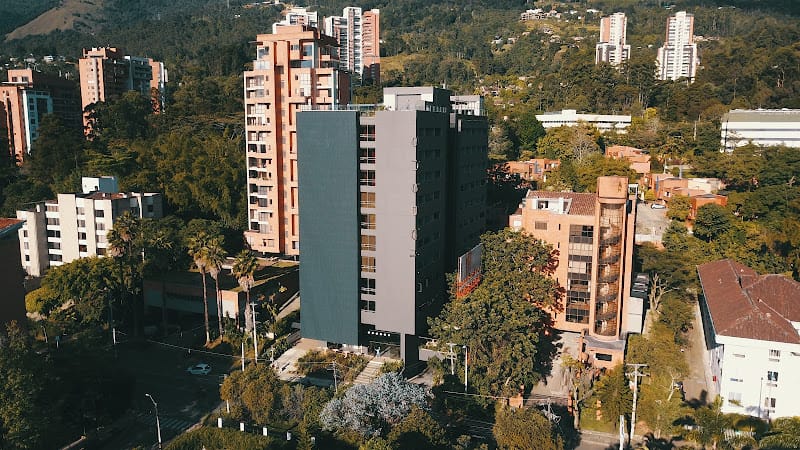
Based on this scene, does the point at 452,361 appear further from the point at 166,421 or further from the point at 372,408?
the point at 166,421

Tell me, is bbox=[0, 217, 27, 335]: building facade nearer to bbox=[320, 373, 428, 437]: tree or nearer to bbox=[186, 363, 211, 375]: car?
bbox=[186, 363, 211, 375]: car

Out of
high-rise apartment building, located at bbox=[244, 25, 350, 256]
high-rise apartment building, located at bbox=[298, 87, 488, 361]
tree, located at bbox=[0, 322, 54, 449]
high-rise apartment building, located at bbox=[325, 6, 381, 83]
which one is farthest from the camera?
high-rise apartment building, located at bbox=[325, 6, 381, 83]

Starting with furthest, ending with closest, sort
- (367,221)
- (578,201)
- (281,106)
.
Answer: (281,106) → (578,201) → (367,221)

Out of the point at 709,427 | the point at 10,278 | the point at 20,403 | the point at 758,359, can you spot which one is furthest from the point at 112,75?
the point at 709,427

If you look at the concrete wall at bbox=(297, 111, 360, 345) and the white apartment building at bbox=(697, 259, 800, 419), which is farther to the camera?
the concrete wall at bbox=(297, 111, 360, 345)

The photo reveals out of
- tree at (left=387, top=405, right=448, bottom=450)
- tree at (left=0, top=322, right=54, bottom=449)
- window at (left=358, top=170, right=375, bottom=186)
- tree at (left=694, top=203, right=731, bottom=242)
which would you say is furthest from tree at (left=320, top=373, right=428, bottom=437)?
tree at (left=694, top=203, right=731, bottom=242)

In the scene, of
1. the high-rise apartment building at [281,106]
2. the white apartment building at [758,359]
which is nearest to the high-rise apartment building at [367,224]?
the high-rise apartment building at [281,106]

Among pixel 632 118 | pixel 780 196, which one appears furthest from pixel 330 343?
pixel 632 118

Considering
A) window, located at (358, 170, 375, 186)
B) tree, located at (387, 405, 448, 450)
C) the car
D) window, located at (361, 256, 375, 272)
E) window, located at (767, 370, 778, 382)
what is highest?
window, located at (358, 170, 375, 186)
